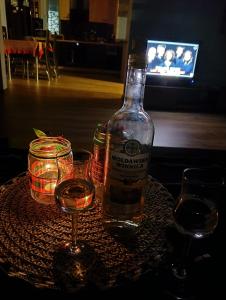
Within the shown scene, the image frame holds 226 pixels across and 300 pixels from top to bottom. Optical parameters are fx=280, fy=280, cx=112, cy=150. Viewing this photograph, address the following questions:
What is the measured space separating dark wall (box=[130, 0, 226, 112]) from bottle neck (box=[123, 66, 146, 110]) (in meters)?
3.25

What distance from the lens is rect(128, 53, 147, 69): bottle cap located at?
53 cm

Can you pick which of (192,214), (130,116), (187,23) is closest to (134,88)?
(130,116)

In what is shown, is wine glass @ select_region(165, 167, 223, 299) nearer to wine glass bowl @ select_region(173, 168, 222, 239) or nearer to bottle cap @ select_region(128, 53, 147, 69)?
wine glass bowl @ select_region(173, 168, 222, 239)

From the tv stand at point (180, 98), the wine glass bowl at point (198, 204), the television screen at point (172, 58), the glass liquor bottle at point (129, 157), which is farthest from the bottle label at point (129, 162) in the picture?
the tv stand at point (180, 98)

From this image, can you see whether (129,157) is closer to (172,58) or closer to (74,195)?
(74,195)

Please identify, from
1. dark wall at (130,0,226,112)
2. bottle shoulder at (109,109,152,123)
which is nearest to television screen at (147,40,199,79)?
dark wall at (130,0,226,112)

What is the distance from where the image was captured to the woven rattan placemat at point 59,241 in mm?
509

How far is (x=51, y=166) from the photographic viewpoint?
2.20 ft

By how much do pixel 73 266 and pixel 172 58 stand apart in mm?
3558

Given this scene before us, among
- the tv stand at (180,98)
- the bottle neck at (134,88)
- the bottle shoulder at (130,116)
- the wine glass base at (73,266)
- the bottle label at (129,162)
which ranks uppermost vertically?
the bottle neck at (134,88)

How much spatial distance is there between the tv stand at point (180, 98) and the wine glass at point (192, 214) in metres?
3.26

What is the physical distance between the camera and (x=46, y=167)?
666 millimetres

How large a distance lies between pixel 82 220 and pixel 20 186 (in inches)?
8.7

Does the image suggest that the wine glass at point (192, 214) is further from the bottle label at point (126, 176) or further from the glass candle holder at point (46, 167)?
the glass candle holder at point (46, 167)
